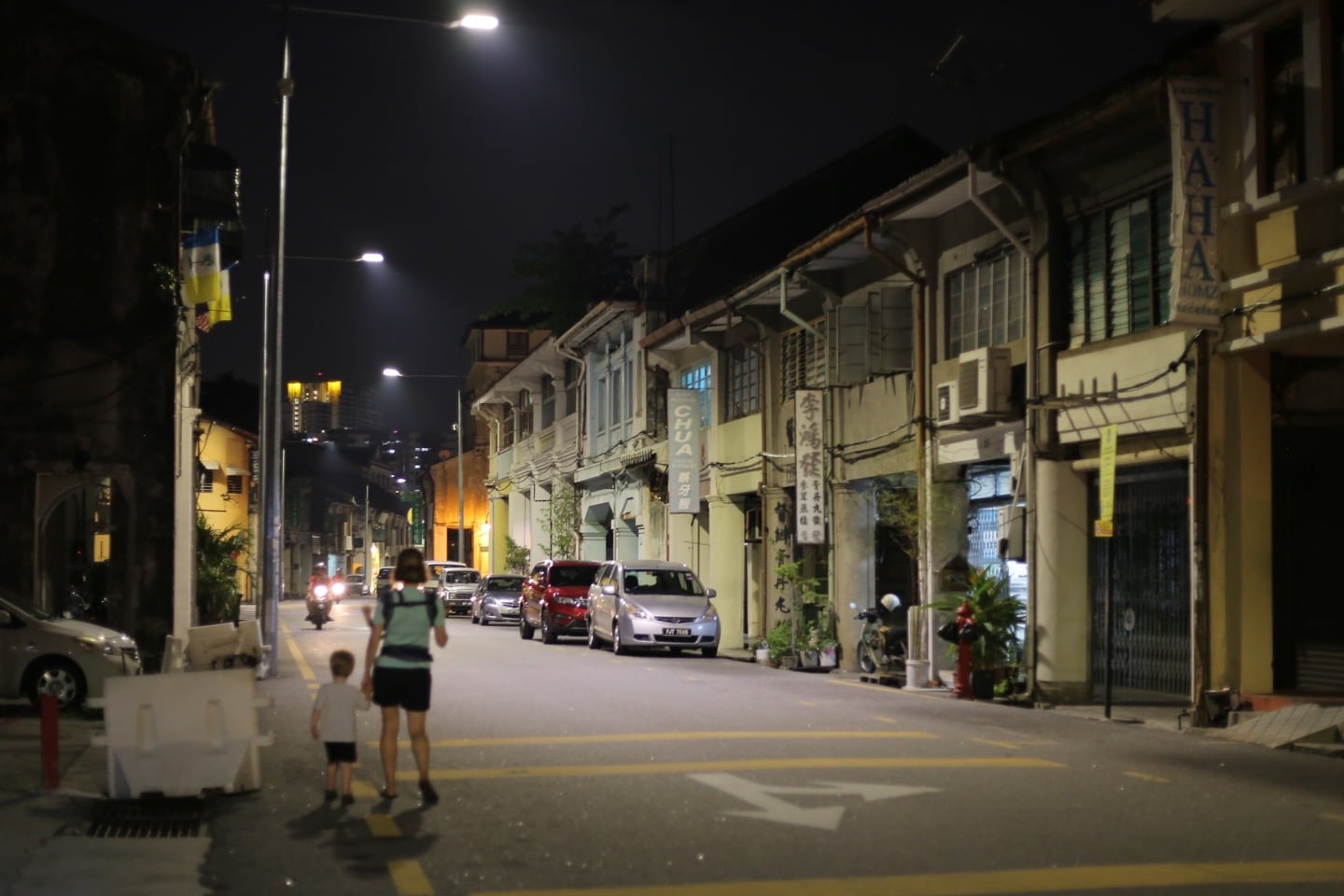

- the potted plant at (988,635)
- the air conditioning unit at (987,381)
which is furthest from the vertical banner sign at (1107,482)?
the air conditioning unit at (987,381)

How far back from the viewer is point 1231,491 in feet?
56.7

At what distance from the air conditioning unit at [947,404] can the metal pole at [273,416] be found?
405 inches

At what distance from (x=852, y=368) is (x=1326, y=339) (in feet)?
36.8

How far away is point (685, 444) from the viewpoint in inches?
1455

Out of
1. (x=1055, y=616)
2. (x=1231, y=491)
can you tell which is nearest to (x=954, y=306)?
(x=1055, y=616)

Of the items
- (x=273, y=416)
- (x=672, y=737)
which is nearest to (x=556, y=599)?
(x=273, y=416)

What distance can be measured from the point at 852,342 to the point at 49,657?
13868 mm

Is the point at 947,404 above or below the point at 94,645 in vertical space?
above

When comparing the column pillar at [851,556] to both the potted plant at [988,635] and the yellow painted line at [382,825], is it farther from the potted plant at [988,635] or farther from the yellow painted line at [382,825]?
the yellow painted line at [382,825]

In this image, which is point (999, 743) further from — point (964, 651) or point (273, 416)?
point (273, 416)

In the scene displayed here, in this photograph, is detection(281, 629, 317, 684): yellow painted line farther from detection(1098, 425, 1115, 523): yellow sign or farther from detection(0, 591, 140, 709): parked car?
detection(1098, 425, 1115, 523): yellow sign

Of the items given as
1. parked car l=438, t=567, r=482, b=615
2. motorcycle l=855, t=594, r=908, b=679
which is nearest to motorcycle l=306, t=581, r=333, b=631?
parked car l=438, t=567, r=482, b=615

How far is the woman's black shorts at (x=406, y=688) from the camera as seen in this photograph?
11.3m

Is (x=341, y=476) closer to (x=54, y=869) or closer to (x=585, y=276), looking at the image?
(x=585, y=276)
